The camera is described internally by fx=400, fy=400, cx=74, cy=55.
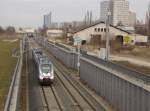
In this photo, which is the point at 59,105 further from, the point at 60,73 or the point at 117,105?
the point at 60,73

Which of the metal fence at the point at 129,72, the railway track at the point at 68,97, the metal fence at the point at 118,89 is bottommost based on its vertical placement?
the railway track at the point at 68,97

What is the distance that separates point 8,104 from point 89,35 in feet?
266

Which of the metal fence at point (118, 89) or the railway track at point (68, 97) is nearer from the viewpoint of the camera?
the metal fence at point (118, 89)

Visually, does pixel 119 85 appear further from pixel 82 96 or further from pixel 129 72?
pixel 82 96

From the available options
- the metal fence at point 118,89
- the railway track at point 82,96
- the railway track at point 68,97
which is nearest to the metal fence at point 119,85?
the metal fence at point 118,89

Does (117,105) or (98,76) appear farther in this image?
(98,76)

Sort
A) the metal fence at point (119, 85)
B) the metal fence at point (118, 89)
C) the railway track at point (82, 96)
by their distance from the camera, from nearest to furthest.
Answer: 1. the metal fence at point (118, 89)
2. the metal fence at point (119, 85)
3. the railway track at point (82, 96)

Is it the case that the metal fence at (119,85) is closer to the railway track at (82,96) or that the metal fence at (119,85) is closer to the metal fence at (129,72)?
the metal fence at (129,72)

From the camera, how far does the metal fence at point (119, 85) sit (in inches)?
721

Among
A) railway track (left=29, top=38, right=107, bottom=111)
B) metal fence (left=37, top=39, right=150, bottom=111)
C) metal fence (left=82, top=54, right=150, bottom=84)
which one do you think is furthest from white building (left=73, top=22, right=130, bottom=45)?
metal fence (left=82, top=54, right=150, bottom=84)

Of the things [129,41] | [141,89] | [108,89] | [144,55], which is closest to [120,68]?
[108,89]

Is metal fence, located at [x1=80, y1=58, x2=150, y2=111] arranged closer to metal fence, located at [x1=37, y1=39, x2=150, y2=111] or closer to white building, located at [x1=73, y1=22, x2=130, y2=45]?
metal fence, located at [x1=37, y1=39, x2=150, y2=111]

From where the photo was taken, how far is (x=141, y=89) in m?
18.1

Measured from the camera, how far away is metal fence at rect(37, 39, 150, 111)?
18.3m
